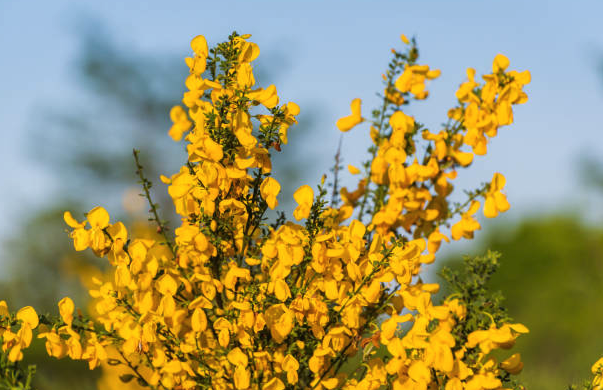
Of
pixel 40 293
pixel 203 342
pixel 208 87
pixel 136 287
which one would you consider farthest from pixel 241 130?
pixel 40 293

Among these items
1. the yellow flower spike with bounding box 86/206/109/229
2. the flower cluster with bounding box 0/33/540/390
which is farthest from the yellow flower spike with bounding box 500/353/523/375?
the yellow flower spike with bounding box 86/206/109/229

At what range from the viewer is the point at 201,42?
1.37 m

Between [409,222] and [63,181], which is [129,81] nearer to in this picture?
[63,181]

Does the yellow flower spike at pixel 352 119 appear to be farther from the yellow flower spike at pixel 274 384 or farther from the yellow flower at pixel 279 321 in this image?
the yellow flower spike at pixel 274 384

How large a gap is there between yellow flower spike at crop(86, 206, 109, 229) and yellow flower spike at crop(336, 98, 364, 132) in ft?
2.34

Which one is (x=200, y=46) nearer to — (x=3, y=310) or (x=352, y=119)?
(x=352, y=119)

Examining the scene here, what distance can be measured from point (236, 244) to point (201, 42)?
46 centimetres

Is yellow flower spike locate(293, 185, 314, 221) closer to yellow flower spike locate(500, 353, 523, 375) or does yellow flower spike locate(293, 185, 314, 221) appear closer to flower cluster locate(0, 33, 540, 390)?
flower cluster locate(0, 33, 540, 390)

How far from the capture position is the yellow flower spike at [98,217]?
1260 mm

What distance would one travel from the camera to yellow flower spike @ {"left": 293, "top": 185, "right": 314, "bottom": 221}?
1.30 meters

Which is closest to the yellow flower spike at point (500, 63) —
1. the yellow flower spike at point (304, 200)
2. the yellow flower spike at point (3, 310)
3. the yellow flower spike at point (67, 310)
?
the yellow flower spike at point (304, 200)

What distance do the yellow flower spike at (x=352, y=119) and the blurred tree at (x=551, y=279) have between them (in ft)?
30.6

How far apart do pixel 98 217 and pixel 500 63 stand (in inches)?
39.6

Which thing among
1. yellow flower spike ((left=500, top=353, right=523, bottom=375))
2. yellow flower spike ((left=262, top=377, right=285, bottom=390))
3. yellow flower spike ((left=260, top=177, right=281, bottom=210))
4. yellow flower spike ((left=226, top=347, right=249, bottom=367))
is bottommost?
yellow flower spike ((left=262, top=377, right=285, bottom=390))
